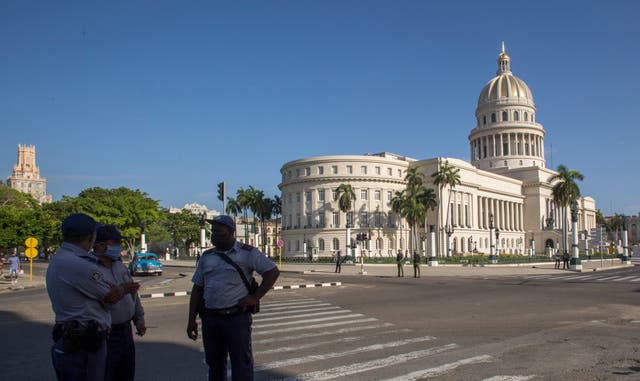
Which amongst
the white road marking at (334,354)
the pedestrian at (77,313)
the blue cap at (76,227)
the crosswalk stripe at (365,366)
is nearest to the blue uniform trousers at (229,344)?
the pedestrian at (77,313)

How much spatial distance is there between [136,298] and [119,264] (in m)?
0.41

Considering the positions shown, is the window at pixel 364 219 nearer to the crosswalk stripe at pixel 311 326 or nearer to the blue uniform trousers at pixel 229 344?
the crosswalk stripe at pixel 311 326

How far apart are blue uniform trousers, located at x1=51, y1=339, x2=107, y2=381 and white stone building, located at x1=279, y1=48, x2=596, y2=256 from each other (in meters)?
70.4

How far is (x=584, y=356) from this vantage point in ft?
27.7

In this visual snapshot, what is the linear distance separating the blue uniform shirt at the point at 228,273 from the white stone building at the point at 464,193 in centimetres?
6922

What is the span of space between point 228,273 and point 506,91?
12387cm

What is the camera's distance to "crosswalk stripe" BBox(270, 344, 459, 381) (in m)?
7.11

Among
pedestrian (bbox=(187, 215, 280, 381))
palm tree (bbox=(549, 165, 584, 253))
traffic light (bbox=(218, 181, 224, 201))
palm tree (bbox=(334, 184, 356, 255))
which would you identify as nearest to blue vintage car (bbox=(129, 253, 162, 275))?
traffic light (bbox=(218, 181, 224, 201))

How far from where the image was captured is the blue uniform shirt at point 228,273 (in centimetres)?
511

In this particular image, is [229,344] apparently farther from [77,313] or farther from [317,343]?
[317,343]

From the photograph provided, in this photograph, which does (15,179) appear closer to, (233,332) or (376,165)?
(376,165)

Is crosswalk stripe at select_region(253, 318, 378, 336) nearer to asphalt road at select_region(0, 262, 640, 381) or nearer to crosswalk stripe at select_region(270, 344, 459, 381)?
asphalt road at select_region(0, 262, 640, 381)

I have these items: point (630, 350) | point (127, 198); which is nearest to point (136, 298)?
point (630, 350)

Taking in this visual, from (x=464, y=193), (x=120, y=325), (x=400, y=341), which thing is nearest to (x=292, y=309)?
(x=400, y=341)
